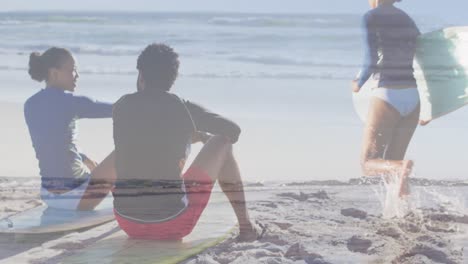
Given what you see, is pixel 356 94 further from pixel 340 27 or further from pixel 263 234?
pixel 263 234

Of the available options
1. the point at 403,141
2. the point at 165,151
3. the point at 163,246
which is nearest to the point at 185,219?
the point at 163,246

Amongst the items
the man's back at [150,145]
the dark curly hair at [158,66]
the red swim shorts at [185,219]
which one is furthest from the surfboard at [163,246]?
the dark curly hair at [158,66]

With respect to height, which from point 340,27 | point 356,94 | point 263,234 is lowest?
point 263,234

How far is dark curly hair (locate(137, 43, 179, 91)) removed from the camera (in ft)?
10.2

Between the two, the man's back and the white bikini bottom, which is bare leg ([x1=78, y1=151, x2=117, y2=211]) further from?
the white bikini bottom

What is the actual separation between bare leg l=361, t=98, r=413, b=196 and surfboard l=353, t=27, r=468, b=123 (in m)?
0.05

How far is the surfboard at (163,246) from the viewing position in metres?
3.29

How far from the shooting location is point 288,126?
3203 millimetres

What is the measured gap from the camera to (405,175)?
3225 mm

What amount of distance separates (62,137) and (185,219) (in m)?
0.44

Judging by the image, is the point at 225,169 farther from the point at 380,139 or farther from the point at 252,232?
the point at 380,139

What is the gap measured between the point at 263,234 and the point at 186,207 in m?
0.25

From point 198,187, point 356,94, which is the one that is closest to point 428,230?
point 356,94

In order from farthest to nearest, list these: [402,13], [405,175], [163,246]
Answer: [163,246], [405,175], [402,13]
